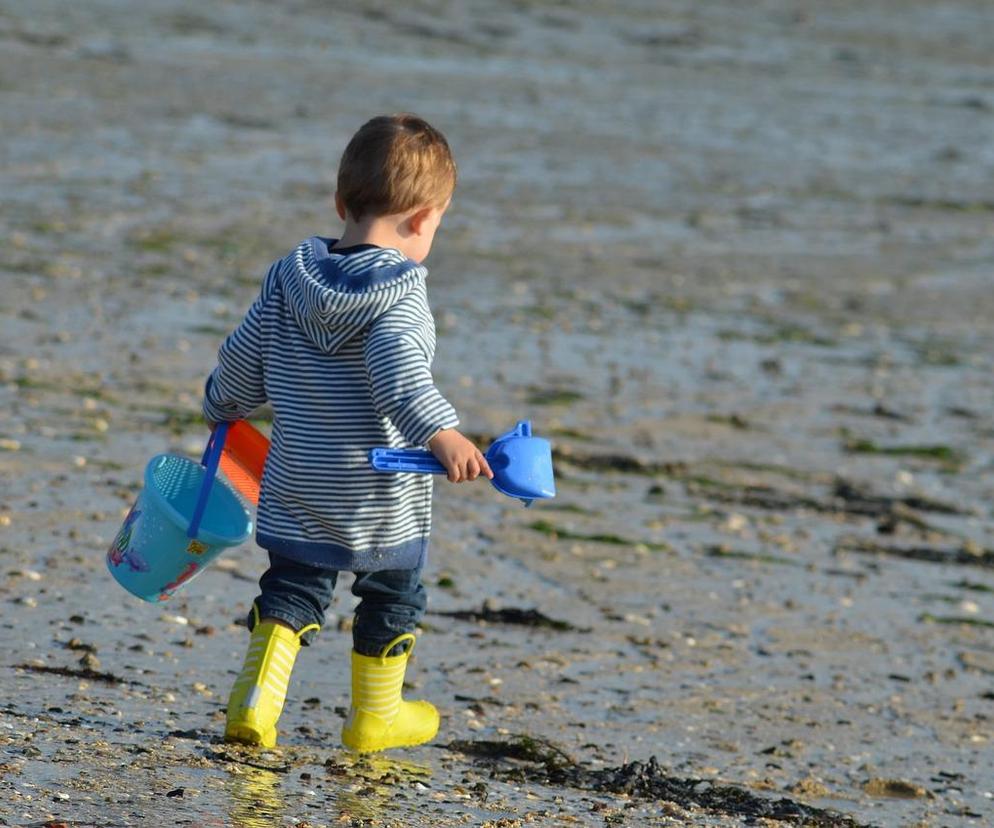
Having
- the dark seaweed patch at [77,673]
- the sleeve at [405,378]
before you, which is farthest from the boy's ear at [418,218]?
the dark seaweed patch at [77,673]

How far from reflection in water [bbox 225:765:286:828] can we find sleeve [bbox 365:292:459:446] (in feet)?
2.67

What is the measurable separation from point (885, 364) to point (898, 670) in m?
5.46

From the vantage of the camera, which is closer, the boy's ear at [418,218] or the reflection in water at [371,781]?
the reflection in water at [371,781]

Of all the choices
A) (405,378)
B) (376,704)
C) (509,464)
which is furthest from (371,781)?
(405,378)

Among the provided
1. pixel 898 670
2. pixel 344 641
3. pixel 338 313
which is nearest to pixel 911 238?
pixel 898 670

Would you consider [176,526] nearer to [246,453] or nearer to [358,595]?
[246,453]

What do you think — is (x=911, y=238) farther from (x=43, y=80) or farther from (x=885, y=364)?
(x=43, y=80)

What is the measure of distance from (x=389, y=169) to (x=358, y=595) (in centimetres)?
102

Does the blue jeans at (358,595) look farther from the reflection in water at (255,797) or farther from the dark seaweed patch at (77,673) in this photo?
the dark seaweed patch at (77,673)

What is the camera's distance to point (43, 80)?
56.4ft

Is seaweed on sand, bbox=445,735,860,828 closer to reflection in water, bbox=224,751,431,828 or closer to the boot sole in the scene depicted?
the boot sole

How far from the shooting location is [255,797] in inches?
151

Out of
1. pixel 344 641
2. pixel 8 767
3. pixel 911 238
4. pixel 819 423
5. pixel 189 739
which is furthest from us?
pixel 911 238

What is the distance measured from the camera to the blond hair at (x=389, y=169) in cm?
414
